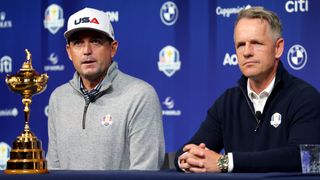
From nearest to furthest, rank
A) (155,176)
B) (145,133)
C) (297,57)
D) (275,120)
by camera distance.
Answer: (155,176), (275,120), (145,133), (297,57)

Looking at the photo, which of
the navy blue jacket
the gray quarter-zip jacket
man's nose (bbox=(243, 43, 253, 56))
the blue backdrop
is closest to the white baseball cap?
the gray quarter-zip jacket

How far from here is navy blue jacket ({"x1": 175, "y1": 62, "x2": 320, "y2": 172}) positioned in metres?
2.64

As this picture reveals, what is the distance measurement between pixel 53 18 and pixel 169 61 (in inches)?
38.5

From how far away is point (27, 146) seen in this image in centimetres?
271

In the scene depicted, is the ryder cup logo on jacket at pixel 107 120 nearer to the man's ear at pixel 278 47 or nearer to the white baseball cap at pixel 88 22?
the white baseball cap at pixel 88 22

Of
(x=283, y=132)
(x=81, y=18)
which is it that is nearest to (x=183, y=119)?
(x=81, y=18)

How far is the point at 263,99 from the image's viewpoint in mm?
3072

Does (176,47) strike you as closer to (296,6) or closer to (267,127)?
(296,6)

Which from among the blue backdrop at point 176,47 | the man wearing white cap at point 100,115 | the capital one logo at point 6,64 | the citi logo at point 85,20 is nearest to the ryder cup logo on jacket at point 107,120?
the man wearing white cap at point 100,115

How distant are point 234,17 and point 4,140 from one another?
6.38 feet

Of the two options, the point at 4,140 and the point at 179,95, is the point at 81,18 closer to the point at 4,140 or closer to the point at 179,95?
the point at 179,95

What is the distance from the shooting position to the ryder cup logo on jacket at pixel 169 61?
4930 mm

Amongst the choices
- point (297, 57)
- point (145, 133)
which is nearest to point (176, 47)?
point (297, 57)

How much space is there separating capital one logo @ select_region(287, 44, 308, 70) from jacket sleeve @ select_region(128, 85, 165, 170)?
1304 mm
